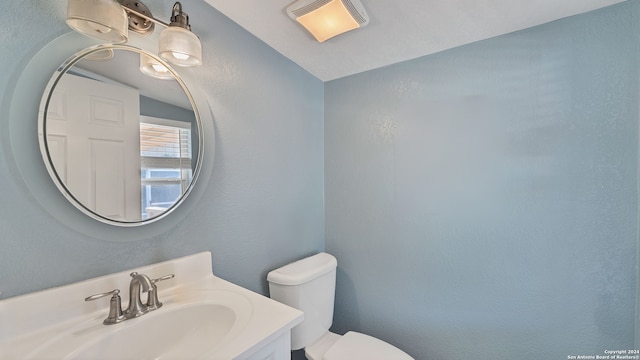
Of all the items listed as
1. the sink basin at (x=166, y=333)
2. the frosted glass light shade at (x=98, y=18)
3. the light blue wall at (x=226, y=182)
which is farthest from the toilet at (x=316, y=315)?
the frosted glass light shade at (x=98, y=18)

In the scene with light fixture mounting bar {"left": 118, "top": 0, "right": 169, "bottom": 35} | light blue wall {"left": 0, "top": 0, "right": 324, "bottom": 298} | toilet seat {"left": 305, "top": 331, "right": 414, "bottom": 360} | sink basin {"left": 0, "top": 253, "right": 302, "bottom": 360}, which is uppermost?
light fixture mounting bar {"left": 118, "top": 0, "right": 169, "bottom": 35}

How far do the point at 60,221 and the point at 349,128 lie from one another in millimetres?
1413

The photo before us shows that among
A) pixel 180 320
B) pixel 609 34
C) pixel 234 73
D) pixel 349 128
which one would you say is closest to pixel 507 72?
pixel 609 34

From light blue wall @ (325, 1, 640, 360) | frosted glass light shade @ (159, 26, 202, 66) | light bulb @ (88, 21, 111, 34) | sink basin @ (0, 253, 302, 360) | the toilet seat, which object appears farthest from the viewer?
the toilet seat

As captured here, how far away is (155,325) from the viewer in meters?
0.78

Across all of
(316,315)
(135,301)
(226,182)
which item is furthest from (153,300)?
(316,315)

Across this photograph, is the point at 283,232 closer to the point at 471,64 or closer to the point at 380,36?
the point at 380,36

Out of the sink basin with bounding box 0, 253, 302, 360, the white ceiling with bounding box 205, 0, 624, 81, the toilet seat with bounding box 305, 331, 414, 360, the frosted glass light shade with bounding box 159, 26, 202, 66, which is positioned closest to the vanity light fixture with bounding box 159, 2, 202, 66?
the frosted glass light shade with bounding box 159, 26, 202, 66

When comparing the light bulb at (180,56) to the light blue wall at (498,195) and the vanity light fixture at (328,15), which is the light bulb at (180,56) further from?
the light blue wall at (498,195)

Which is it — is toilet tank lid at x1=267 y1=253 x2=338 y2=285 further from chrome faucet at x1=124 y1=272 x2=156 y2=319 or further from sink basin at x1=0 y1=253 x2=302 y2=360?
chrome faucet at x1=124 y1=272 x2=156 y2=319

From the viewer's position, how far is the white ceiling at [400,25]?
3.40ft

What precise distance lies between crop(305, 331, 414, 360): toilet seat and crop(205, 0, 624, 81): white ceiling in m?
1.59

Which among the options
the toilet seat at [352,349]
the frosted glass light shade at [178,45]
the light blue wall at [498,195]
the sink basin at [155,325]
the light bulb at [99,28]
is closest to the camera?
the sink basin at [155,325]

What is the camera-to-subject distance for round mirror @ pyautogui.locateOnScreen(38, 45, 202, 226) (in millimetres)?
723
